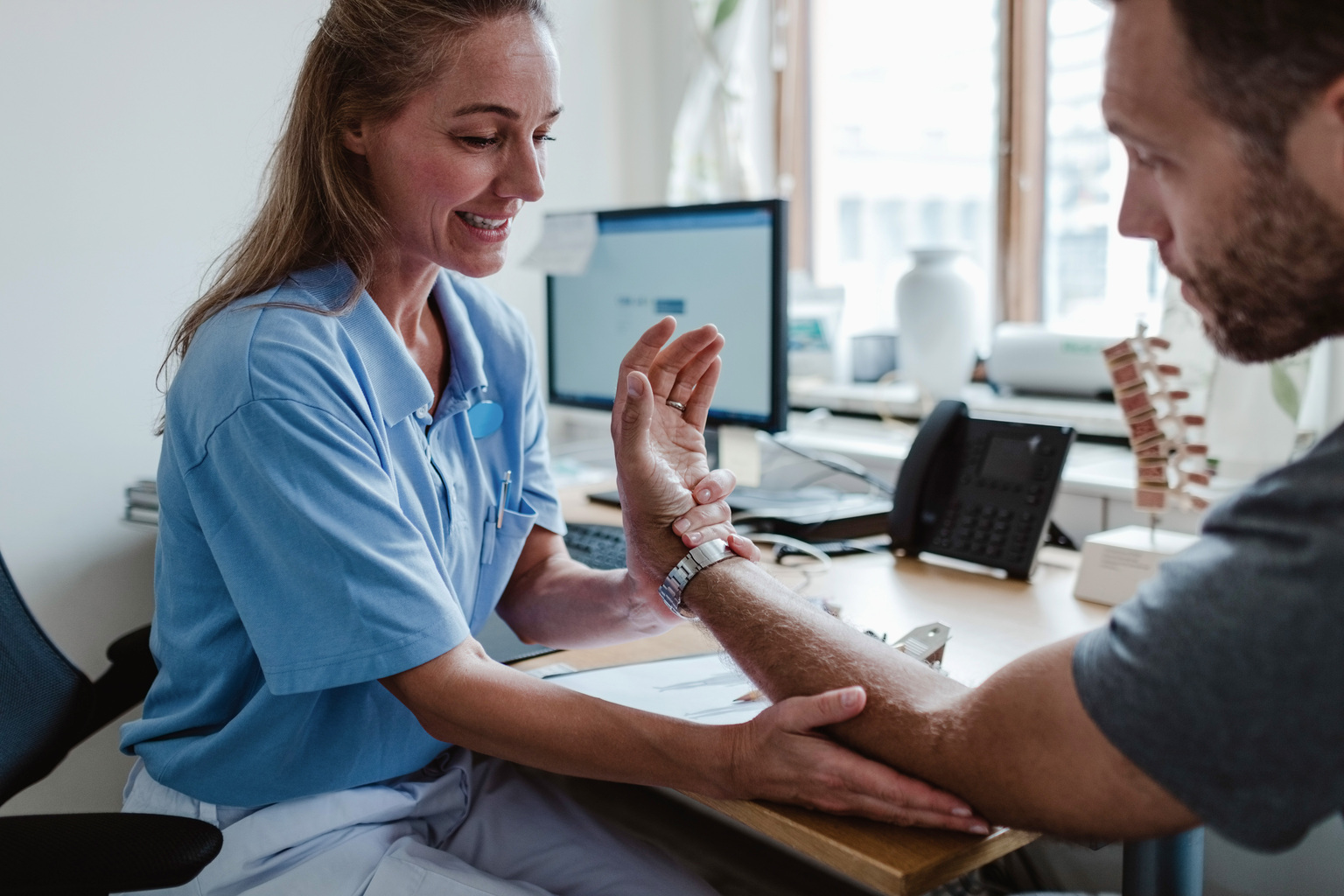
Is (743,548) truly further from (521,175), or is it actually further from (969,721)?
(521,175)

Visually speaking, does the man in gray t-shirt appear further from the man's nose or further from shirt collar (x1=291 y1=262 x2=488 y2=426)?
shirt collar (x1=291 y1=262 x2=488 y2=426)

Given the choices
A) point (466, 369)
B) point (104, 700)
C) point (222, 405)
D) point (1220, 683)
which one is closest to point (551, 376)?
point (466, 369)

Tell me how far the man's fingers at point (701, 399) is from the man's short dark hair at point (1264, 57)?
1.90 feet

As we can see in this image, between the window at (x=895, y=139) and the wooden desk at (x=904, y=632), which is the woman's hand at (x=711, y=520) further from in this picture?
the window at (x=895, y=139)

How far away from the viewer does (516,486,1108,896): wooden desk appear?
2.46 ft

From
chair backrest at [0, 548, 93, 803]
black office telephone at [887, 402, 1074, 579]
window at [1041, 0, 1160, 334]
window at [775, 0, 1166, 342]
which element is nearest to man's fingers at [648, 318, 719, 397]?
black office telephone at [887, 402, 1074, 579]

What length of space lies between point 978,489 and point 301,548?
0.98m

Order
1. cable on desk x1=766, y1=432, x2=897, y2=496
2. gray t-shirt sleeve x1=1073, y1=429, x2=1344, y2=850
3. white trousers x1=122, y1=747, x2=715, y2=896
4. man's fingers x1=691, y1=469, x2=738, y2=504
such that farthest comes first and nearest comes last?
1. cable on desk x1=766, y1=432, x2=897, y2=496
2. man's fingers x1=691, y1=469, x2=738, y2=504
3. white trousers x1=122, y1=747, x2=715, y2=896
4. gray t-shirt sleeve x1=1073, y1=429, x2=1344, y2=850

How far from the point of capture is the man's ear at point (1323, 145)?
2.03 feet

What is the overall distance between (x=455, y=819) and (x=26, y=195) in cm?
132

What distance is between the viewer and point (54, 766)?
115cm

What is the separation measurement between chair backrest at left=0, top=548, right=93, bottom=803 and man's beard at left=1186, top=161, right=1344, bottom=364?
1174 mm

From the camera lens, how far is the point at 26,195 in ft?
5.74

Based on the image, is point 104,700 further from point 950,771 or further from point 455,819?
point 950,771
